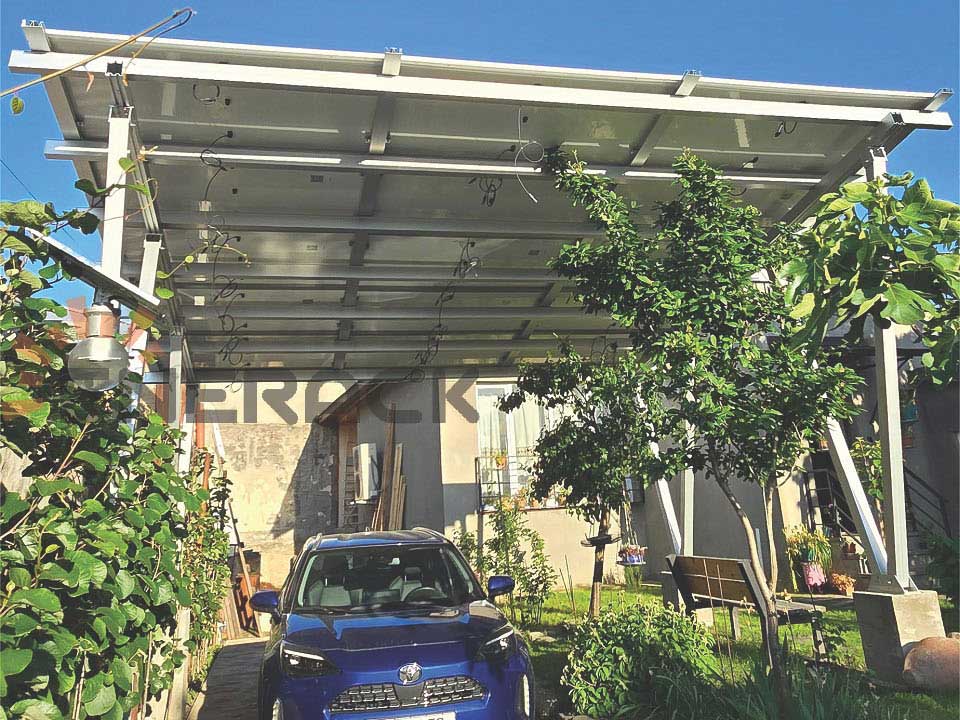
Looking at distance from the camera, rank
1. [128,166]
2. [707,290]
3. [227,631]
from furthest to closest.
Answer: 1. [227,631]
2. [707,290]
3. [128,166]

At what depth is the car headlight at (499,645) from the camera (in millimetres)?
4992

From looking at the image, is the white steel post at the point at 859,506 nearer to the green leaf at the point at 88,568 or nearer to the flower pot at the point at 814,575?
the flower pot at the point at 814,575

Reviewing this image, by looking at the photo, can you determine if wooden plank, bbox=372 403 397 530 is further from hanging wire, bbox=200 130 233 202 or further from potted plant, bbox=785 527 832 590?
hanging wire, bbox=200 130 233 202

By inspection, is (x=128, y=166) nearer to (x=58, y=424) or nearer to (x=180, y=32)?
(x=58, y=424)

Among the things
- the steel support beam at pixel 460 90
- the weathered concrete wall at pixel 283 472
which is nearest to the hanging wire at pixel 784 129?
the steel support beam at pixel 460 90

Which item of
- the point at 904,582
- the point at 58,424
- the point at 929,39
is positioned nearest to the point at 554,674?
the point at 904,582

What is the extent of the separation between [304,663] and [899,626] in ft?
15.6

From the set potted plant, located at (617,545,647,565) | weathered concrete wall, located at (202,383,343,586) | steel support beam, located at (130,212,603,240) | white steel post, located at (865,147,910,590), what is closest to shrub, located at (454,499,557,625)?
potted plant, located at (617,545,647,565)

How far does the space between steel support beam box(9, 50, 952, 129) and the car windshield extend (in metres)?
3.80

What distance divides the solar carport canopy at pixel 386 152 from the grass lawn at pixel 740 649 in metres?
4.15

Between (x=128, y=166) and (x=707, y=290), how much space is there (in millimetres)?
4007

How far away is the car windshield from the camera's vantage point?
6070mm

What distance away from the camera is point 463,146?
21.7 feet

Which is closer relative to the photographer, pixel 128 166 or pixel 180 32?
pixel 128 166
